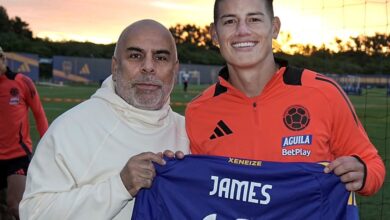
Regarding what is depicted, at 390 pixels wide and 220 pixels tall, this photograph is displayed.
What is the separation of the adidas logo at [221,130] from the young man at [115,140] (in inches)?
7.2

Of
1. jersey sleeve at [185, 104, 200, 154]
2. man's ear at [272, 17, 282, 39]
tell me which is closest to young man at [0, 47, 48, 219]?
jersey sleeve at [185, 104, 200, 154]

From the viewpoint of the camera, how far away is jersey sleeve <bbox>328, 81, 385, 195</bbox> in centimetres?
299

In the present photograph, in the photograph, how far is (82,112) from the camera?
3.09m

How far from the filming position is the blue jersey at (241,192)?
283 cm

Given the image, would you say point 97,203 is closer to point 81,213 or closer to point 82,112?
point 81,213

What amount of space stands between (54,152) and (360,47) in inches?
561

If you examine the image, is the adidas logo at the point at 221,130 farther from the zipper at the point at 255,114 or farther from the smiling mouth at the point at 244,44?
the smiling mouth at the point at 244,44

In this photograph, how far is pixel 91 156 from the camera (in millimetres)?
2975

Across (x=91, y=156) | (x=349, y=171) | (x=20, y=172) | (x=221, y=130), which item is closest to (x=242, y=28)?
(x=221, y=130)

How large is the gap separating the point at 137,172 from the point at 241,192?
559mm

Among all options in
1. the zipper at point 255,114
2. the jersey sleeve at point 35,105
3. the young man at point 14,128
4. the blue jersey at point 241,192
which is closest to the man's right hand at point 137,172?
the blue jersey at point 241,192

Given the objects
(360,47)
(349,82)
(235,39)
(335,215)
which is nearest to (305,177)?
(335,215)

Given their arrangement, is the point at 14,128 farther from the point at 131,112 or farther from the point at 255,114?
the point at 255,114

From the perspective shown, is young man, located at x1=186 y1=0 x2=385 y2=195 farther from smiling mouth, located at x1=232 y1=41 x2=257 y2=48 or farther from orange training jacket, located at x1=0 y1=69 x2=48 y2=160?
orange training jacket, located at x1=0 y1=69 x2=48 y2=160
